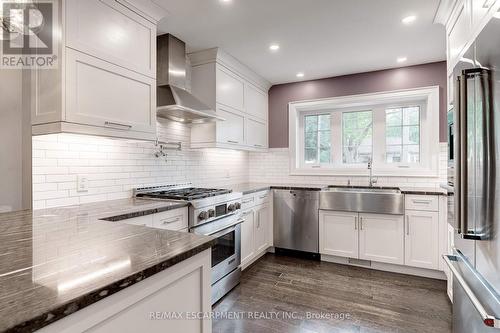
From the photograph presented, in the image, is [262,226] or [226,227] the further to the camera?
[262,226]

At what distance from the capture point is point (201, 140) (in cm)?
311

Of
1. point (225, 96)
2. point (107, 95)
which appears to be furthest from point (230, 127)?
point (107, 95)

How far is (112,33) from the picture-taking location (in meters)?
1.88

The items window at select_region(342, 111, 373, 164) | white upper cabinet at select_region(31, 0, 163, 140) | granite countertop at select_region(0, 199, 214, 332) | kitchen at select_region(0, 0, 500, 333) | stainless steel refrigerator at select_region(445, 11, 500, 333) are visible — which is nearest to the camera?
granite countertop at select_region(0, 199, 214, 332)

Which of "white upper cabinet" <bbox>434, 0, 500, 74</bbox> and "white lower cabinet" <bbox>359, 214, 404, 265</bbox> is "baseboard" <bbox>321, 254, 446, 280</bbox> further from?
"white upper cabinet" <bbox>434, 0, 500, 74</bbox>

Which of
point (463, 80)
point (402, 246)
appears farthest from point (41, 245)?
point (402, 246)

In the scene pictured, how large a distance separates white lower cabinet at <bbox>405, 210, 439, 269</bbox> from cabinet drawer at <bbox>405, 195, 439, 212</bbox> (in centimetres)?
5

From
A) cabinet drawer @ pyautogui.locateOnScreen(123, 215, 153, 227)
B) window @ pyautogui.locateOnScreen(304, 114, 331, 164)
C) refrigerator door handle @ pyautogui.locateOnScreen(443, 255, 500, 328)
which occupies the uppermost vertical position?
window @ pyautogui.locateOnScreen(304, 114, 331, 164)

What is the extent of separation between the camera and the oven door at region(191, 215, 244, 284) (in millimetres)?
2330

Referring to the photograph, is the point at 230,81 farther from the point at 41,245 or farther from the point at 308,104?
the point at 41,245

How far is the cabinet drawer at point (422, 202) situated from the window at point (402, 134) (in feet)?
2.65

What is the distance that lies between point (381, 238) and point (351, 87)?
2038 millimetres

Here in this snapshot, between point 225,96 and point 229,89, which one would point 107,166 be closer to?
point 225,96

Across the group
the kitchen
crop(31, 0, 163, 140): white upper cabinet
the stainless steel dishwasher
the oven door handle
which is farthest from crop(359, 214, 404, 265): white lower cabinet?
crop(31, 0, 163, 140): white upper cabinet
